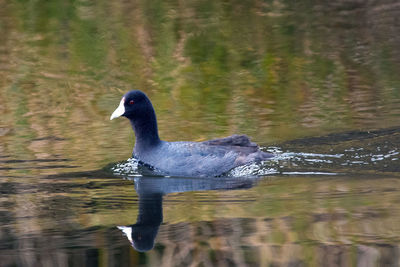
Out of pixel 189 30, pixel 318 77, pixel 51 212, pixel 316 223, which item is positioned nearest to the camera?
pixel 316 223

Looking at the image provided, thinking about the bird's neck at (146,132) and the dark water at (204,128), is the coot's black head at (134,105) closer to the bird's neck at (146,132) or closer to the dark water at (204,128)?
the bird's neck at (146,132)

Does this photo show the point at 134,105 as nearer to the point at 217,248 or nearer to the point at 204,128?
the point at 204,128

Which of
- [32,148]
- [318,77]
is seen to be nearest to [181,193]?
[32,148]

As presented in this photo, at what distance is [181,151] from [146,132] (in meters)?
0.53

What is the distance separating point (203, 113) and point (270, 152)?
2288mm

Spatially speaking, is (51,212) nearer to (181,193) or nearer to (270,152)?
(181,193)

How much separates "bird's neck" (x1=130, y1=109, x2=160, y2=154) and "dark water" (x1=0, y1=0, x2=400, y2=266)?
0.30 metres

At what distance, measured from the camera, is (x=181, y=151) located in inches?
328

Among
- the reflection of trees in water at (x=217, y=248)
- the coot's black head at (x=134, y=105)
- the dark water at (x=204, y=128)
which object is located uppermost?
the coot's black head at (x=134, y=105)

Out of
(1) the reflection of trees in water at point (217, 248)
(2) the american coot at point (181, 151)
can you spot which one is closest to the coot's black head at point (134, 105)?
(2) the american coot at point (181, 151)

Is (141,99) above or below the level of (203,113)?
above

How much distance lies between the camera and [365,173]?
8.09 m

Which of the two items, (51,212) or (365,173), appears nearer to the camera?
(51,212)

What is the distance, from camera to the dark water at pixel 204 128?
19.6ft
